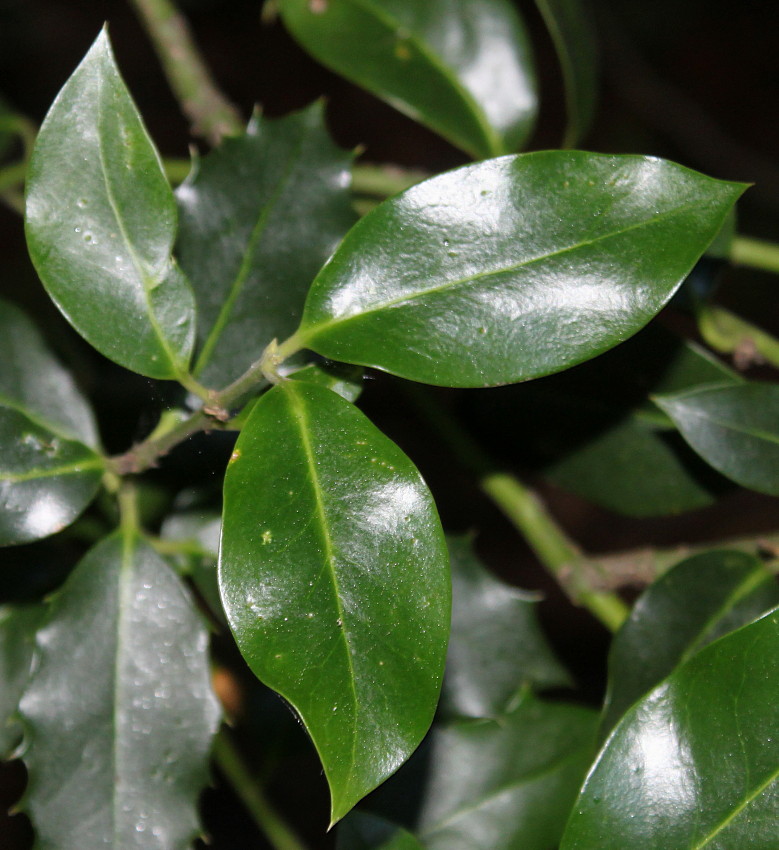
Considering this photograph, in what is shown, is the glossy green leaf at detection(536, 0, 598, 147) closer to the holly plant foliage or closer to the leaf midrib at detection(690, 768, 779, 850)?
the holly plant foliage

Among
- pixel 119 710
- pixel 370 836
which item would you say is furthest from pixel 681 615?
pixel 119 710

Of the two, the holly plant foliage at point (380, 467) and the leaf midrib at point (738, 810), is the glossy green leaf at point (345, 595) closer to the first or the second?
the holly plant foliage at point (380, 467)

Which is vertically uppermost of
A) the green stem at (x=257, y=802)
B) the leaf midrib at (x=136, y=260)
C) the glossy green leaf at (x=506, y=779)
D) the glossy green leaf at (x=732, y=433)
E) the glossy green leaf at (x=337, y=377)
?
the leaf midrib at (x=136, y=260)

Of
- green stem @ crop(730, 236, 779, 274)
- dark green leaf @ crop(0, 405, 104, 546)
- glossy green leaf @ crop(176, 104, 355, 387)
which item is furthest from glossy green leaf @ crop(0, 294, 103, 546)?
green stem @ crop(730, 236, 779, 274)

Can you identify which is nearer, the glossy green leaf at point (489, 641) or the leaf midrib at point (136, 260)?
the leaf midrib at point (136, 260)

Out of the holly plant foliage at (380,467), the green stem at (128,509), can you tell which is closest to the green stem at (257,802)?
the holly plant foliage at (380,467)

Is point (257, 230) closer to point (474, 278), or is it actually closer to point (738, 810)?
point (474, 278)

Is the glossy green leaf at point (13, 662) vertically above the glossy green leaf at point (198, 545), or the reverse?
the glossy green leaf at point (198, 545)

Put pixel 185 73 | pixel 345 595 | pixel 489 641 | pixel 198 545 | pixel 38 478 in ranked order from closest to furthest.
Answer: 1. pixel 345 595
2. pixel 38 478
3. pixel 198 545
4. pixel 489 641
5. pixel 185 73
